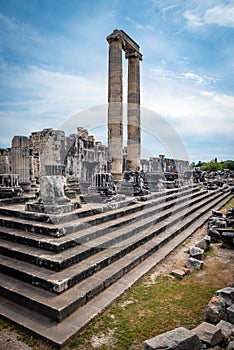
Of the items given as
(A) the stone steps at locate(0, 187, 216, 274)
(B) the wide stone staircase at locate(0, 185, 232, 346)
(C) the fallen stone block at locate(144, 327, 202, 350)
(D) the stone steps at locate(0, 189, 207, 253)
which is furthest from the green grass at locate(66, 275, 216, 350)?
(D) the stone steps at locate(0, 189, 207, 253)

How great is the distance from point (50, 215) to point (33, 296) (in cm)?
205

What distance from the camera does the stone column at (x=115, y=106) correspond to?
1435 cm

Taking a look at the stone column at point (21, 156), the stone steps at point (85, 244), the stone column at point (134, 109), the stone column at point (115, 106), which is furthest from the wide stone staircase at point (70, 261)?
the stone column at point (134, 109)

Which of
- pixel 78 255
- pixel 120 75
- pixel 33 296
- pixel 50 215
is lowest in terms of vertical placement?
pixel 33 296

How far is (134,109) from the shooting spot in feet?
54.5

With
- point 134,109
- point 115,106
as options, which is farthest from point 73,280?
point 134,109

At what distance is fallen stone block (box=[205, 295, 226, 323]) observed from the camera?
10.9 ft

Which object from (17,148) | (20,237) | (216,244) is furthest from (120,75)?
(20,237)

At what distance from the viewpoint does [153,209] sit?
8.43 meters

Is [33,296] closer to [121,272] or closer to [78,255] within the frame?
[78,255]

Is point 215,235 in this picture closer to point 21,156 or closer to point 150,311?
point 150,311

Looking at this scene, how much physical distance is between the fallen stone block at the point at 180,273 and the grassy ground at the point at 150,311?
0.09m

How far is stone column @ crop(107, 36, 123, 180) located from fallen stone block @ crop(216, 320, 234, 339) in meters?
11.9

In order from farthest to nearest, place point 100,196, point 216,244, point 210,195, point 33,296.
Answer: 1. point 210,195
2. point 100,196
3. point 216,244
4. point 33,296
